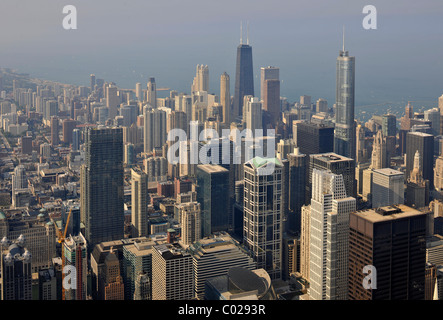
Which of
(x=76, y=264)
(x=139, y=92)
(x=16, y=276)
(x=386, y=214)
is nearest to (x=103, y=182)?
(x=76, y=264)

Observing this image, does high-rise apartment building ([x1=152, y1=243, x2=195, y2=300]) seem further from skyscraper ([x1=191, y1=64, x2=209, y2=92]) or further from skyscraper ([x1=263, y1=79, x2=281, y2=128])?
skyscraper ([x1=263, y1=79, x2=281, y2=128])

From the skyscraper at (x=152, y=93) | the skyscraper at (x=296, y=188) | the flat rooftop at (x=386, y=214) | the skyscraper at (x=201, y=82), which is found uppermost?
the skyscraper at (x=201, y=82)

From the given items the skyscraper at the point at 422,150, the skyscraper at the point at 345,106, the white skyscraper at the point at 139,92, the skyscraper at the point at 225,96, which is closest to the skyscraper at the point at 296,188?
the skyscraper at the point at 345,106

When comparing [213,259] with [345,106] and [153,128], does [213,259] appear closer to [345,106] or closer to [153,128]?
[345,106]

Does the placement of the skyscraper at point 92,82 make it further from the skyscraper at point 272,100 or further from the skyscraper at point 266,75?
the skyscraper at point 272,100
